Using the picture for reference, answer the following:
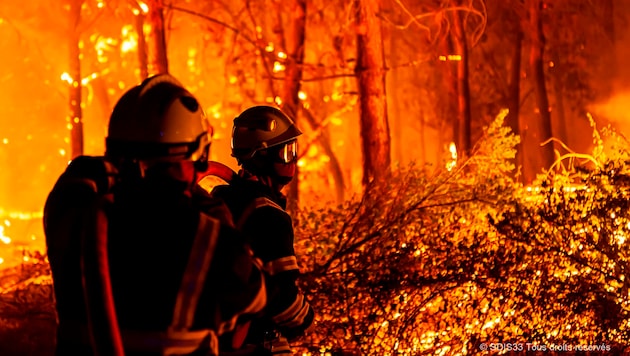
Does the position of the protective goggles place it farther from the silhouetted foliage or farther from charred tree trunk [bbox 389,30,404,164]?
charred tree trunk [bbox 389,30,404,164]

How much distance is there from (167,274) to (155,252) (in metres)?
0.08

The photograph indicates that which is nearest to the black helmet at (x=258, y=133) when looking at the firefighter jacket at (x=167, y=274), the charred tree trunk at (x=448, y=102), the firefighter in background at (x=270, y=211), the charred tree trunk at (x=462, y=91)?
the firefighter in background at (x=270, y=211)

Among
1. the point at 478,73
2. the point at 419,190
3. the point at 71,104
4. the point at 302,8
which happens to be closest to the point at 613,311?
the point at 419,190

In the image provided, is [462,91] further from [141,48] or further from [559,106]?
[559,106]

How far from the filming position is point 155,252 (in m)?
2.90

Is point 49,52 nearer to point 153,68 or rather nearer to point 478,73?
point 478,73

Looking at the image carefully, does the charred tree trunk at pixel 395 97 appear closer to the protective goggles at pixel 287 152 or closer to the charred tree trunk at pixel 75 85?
the charred tree trunk at pixel 75 85

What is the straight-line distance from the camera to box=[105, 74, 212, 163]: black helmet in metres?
3.08

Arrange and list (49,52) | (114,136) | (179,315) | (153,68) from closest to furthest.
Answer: (179,315) < (114,136) < (153,68) < (49,52)

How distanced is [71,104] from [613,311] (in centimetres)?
1882

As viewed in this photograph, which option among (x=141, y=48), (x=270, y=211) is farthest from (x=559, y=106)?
(x=270, y=211)

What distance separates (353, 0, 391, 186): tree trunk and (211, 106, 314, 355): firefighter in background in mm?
6217

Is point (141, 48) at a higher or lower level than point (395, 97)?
higher

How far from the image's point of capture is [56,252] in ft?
10.5
